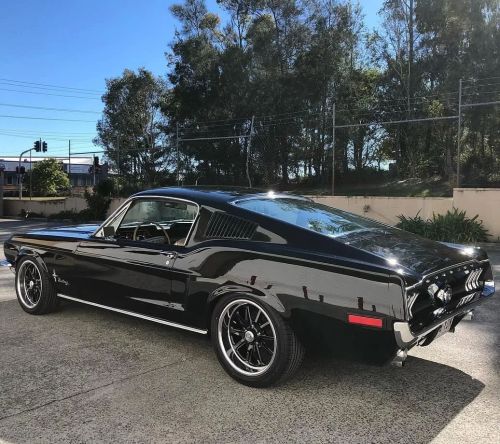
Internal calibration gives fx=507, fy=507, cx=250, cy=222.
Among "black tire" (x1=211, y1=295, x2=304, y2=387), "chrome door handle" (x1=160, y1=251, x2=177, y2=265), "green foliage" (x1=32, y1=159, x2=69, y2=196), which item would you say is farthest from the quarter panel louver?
"green foliage" (x1=32, y1=159, x2=69, y2=196)

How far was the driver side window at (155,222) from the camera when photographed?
452 cm

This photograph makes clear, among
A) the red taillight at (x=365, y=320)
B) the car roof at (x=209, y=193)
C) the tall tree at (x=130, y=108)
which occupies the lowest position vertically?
the red taillight at (x=365, y=320)

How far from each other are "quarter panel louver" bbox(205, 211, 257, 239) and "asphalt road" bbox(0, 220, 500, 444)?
39.1 inches

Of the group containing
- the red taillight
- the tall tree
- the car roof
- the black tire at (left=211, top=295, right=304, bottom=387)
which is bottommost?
the black tire at (left=211, top=295, right=304, bottom=387)

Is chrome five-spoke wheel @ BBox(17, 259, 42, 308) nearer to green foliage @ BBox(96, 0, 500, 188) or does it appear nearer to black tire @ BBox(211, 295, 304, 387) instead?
black tire @ BBox(211, 295, 304, 387)

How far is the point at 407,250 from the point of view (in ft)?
11.8

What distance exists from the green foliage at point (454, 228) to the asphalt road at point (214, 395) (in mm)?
8304

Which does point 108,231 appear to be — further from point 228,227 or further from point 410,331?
point 410,331

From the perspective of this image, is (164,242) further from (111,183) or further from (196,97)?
(196,97)

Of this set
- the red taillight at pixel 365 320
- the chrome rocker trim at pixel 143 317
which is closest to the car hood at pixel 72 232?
the chrome rocker trim at pixel 143 317

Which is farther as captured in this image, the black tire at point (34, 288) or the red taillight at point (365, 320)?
the black tire at point (34, 288)

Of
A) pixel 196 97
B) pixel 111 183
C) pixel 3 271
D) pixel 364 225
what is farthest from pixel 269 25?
pixel 364 225

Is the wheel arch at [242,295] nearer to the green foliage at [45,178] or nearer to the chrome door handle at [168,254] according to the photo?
Answer: the chrome door handle at [168,254]

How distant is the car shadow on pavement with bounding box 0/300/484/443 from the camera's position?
2939mm
